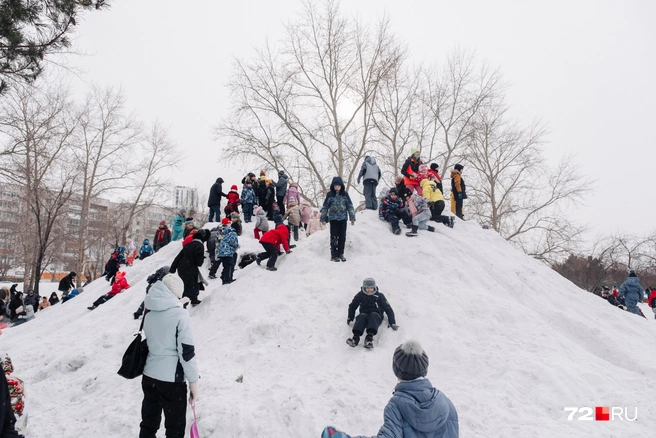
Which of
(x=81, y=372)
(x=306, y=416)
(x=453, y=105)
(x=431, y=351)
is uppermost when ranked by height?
(x=453, y=105)

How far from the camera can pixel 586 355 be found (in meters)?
6.70

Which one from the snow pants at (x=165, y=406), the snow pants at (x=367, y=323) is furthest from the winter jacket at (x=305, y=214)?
the snow pants at (x=165, y=406)

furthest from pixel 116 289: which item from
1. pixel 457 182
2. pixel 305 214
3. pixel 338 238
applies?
pixel 457 182

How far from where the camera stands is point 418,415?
242cm

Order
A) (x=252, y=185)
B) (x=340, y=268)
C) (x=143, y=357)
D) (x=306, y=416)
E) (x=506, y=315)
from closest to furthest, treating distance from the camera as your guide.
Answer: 1. (x=143, y=357)
2. (x=306, y=416)
3. (x=506, y=315)
4. (x=340, y=268)
5. (x=252, y=185)

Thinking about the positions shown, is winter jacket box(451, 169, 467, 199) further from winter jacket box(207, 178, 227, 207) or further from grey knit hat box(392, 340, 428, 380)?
grey knit hat box(392, 340, 428, 380)

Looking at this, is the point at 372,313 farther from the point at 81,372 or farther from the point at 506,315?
the point at 81,372

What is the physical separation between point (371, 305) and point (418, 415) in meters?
4.45

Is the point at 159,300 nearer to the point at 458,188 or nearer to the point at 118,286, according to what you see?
the point at 118,286

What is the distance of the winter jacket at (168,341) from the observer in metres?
3.92

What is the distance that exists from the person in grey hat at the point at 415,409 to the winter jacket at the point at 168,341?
2.03 metres

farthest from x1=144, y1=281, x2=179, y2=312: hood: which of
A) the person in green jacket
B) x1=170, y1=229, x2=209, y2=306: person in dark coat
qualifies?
the person in green jacket

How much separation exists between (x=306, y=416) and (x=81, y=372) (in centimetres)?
457

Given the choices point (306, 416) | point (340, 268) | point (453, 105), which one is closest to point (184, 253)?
point (340, 268)
